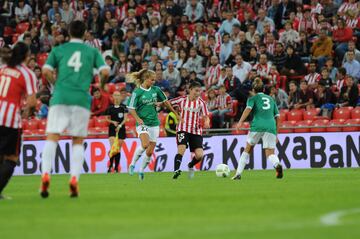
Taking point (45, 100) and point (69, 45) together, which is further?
point (45, 100)

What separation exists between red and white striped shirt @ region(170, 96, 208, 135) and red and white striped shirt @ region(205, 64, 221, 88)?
6915mm


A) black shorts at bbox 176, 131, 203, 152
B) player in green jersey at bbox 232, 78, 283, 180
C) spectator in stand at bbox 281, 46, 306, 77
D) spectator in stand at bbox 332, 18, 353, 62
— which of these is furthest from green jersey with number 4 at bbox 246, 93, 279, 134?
spectator in stand at bbox 332, 18, 353, 62

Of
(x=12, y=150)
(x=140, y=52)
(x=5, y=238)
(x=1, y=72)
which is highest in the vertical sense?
(x=140, y=52)

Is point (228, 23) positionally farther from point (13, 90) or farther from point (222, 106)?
point (13, 90)

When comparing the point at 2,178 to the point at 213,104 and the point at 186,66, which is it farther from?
the point at 186,66

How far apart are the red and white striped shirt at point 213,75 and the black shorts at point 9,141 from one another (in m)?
16.5

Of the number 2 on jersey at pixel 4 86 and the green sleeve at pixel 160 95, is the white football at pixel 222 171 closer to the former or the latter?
the green sleeve at pixel 160 95

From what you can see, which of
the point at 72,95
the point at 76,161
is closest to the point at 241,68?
the point at 72,95

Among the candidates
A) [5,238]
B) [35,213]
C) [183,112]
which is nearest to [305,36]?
[183,112]

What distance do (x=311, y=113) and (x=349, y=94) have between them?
1.31m

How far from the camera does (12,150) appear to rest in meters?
13.4

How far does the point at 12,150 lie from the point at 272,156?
8620mm

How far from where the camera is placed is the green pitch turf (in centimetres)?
884

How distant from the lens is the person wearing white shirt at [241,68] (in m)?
29.0
